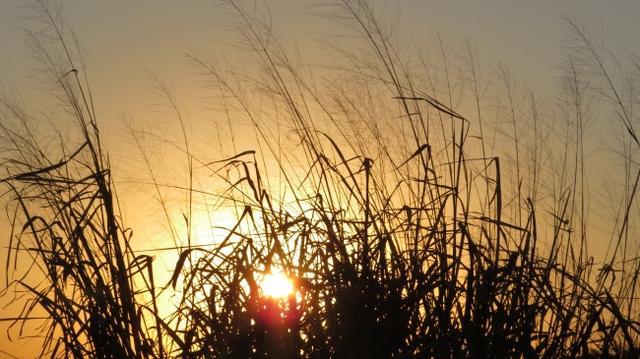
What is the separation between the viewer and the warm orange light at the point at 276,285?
228cm

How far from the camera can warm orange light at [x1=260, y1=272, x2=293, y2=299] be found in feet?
7.47

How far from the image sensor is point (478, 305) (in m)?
2.24

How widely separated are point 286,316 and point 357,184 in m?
0.52

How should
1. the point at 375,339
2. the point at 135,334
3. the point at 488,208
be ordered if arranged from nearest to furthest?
1. the point at 375,339
2. the point at 135,334
3. the point at 488,208

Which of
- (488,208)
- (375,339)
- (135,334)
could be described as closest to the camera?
(375,339)

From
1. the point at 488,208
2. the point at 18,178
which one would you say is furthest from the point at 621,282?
the point at 18,178

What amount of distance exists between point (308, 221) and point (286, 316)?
0.35 metres

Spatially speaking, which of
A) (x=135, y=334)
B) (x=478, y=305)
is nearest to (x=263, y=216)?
(x=135, y=334)

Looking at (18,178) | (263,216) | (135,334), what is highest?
(18,178)

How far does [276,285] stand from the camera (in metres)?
2.31

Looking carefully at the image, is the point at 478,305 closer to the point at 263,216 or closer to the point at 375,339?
the point at 375,339

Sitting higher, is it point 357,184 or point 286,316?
point 357,184

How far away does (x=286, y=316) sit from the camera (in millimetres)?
2170

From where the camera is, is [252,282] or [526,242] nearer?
[252,282]
